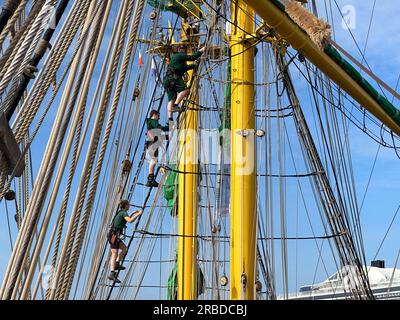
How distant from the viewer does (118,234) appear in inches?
311

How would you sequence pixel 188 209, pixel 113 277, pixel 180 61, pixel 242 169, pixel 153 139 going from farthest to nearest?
pixel 188 209, pixel 153 139, pixel 113 277, pixel 180 61, pixel 242 169

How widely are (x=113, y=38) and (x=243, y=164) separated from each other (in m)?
2.73

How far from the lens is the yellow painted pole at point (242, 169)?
23.1 ft

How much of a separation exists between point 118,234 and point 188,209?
11.1ft

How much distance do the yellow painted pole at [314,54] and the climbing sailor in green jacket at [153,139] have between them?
212 centimetres

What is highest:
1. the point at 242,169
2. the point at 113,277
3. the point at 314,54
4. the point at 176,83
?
the point at 176,83

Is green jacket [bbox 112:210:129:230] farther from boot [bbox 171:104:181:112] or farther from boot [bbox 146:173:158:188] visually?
boot [bbox 171:104:181:112]

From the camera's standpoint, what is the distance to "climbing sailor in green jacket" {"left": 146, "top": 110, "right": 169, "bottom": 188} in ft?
27.0

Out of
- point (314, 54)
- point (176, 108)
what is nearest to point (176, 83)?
point (176, 108)

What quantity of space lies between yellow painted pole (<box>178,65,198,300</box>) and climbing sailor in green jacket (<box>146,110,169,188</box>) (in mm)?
896

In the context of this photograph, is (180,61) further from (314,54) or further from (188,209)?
(188,209)

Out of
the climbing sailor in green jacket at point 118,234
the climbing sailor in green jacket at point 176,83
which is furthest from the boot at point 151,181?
the climbing sailor in green jacket at point 176,83

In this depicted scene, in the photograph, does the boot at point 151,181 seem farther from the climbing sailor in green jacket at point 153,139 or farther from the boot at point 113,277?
the boot at point 113,277
